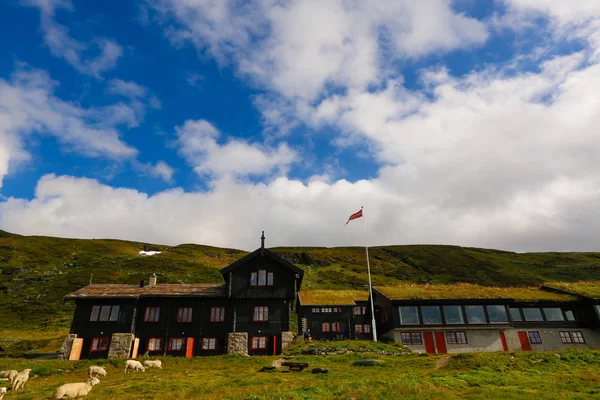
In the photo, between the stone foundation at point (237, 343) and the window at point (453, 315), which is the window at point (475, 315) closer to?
the window at point (453, 315)

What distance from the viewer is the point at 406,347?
1613 inches

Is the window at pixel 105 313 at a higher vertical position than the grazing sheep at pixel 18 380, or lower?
higher

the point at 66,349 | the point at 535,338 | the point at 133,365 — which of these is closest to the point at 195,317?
the point at 133,365

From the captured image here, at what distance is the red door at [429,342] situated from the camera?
42175 mm

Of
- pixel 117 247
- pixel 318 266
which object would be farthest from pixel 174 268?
pixel 318 266

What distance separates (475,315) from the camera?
142 feet

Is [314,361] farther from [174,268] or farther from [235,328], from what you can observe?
[174,268]

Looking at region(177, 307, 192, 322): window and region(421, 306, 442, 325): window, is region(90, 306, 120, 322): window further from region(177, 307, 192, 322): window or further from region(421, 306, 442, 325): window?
region(421, 306, 442, 325): window

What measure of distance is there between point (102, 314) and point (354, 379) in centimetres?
3117

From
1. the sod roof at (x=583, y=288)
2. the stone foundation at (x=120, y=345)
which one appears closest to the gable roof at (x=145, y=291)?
the stone foundation at (x=120, y=345)

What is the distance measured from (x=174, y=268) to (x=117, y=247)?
2222 inches

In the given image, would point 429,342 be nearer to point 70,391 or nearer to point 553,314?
point 553,314

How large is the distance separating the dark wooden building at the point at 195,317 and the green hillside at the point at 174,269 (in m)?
38.9

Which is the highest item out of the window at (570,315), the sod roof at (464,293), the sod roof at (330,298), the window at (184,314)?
the sod roof at (330,298)
